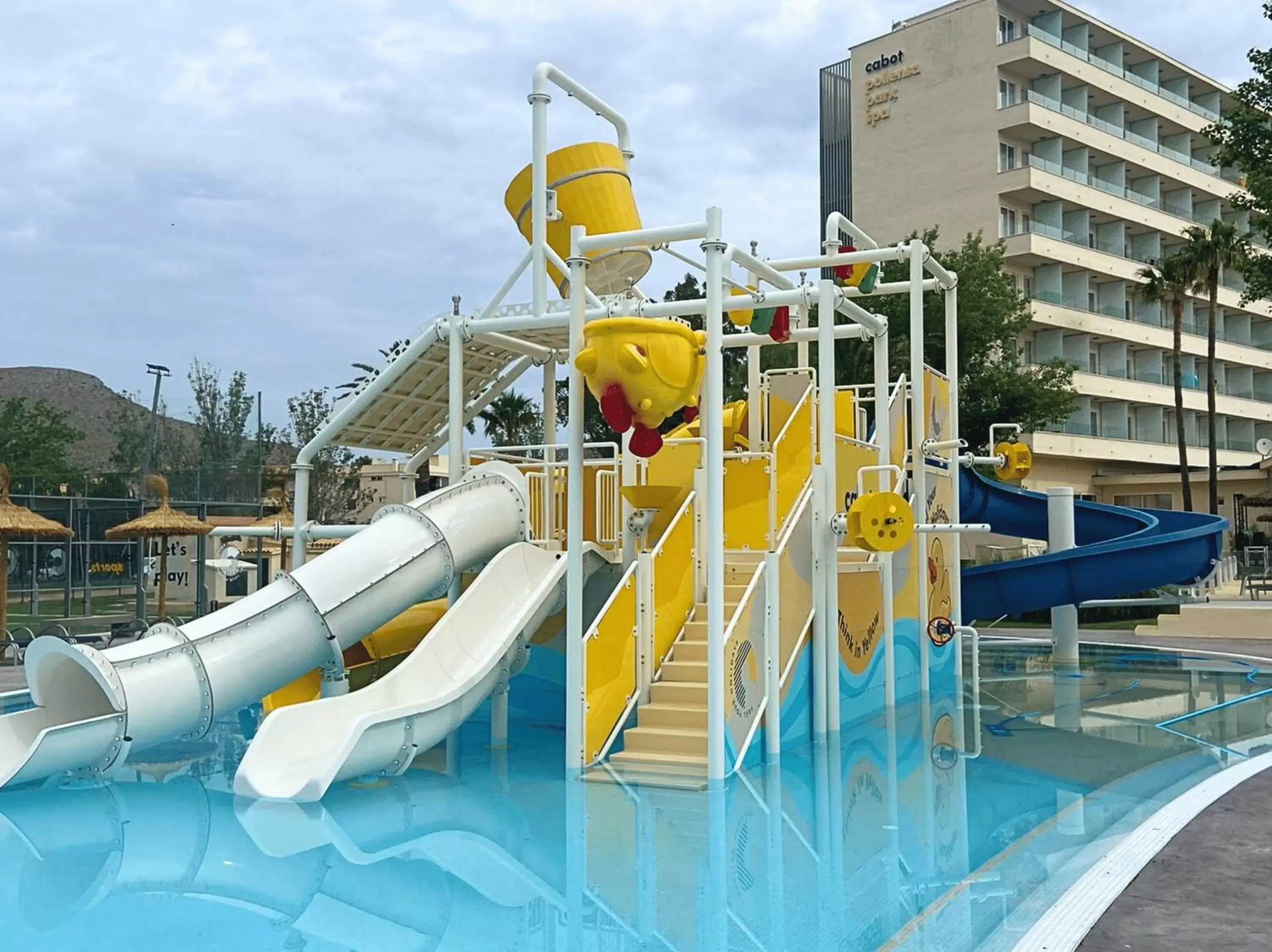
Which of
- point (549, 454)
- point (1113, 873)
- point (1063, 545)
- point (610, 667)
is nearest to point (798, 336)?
point (549, 454)

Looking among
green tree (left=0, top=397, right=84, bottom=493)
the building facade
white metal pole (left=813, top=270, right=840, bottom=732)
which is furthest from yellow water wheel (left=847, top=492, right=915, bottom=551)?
green tree (left=0, top=397, right=84, bottom=493)

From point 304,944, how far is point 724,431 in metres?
9.64

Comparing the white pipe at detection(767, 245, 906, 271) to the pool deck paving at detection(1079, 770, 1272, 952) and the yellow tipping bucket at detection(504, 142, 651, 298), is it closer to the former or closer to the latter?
the yellow tipping bucket at detection(504, 142, 651, 298)

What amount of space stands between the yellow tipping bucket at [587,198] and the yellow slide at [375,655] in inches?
157

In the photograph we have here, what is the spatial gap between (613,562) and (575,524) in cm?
216

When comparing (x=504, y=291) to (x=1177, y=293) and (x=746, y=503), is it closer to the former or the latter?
(x=746, y=503)

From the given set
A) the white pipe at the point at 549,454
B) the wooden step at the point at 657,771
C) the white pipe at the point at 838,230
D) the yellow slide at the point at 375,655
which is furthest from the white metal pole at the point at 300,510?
the white pipe at the point at 838,230

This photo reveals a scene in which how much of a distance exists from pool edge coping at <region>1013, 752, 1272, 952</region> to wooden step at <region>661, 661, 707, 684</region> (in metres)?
3.80

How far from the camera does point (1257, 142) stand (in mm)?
22875

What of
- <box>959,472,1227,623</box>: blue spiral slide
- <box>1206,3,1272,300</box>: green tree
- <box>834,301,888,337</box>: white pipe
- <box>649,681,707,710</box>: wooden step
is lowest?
<box>649,681,707,710</box>: wooden step

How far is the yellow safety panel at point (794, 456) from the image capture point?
41.3ft

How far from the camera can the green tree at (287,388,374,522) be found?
35156mm

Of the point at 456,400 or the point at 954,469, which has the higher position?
the point at 456,400

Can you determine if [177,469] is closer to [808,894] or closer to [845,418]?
[845,418]
